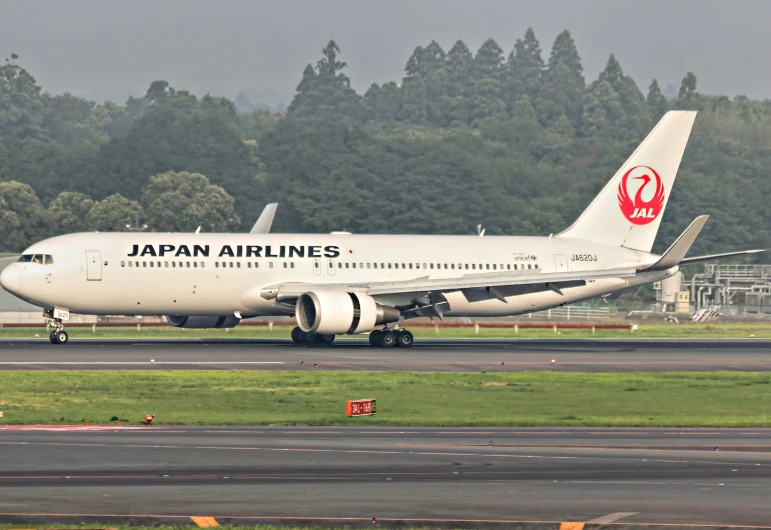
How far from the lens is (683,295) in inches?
3883

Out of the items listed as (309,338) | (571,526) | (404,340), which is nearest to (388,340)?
(404,340)

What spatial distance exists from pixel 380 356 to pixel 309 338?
8.56 metres

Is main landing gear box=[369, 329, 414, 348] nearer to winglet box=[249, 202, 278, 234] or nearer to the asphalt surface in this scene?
winglet box=[249, 202, 278, 234]

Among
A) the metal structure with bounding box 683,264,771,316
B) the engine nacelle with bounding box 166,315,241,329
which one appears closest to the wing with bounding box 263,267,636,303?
the engine nacelle with bounding box 166,315,241,329

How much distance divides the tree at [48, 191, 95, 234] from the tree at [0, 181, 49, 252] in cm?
133

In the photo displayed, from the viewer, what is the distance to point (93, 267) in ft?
175

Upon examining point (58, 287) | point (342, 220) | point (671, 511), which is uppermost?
point (342, 220)

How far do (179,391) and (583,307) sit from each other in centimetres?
6352

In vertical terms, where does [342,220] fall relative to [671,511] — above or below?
above

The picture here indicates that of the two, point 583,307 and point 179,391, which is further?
point 583,307

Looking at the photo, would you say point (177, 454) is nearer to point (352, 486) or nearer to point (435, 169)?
point (352, 486)

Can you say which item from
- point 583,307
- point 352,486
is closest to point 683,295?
point 583,307

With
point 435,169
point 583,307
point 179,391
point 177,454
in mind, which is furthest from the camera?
point 435,169

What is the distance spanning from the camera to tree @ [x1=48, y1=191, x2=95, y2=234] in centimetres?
12875
